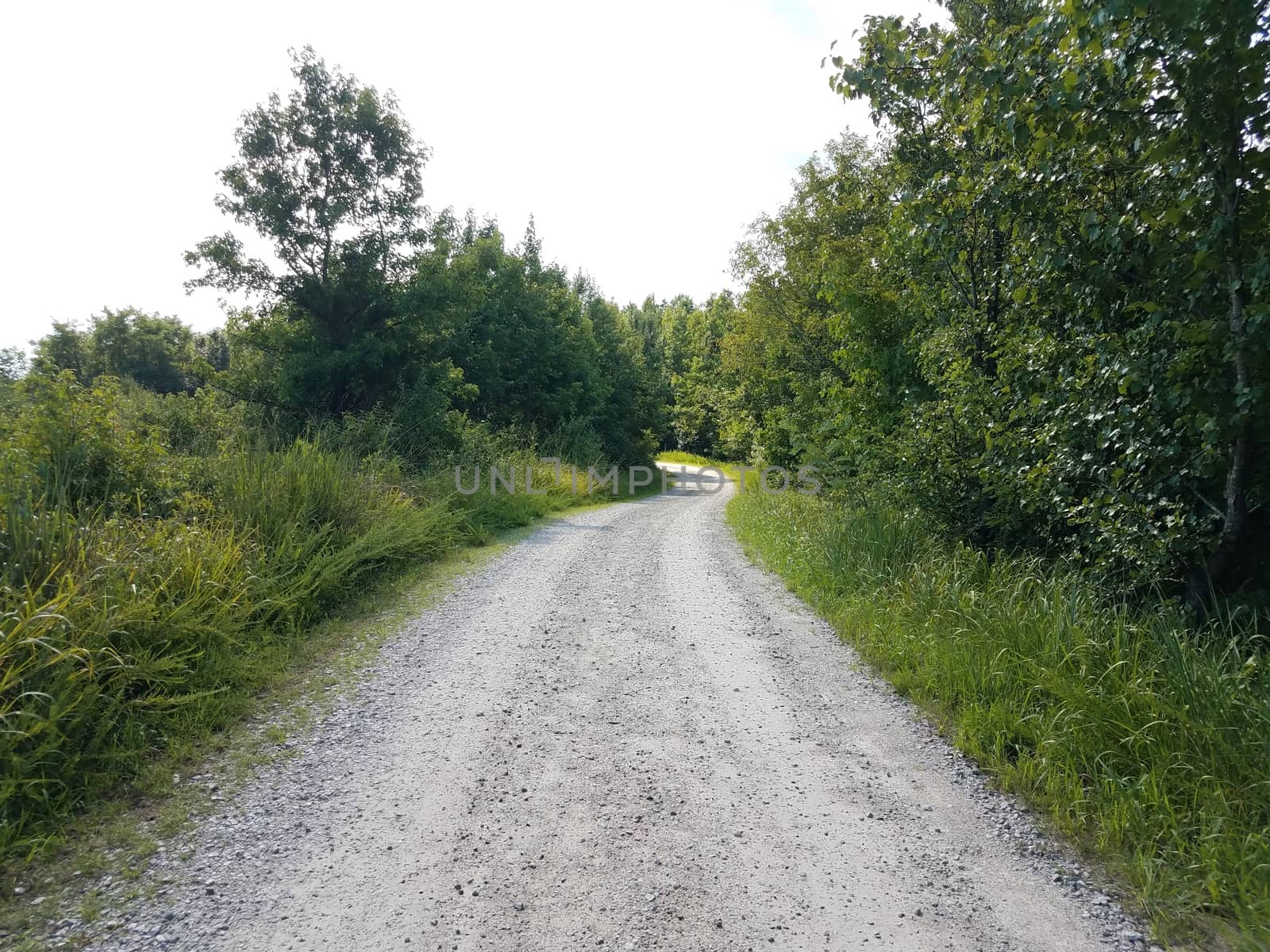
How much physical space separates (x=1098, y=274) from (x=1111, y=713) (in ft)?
8.78

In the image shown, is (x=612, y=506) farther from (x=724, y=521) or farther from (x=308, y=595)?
(x=308, y=595)

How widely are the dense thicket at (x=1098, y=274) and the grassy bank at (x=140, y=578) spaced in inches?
237

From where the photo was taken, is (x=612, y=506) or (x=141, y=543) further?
(x=612, y=506)

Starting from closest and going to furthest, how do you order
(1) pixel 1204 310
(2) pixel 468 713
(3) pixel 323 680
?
1. (1) pixel 1204 310
2. (2) pixel 468 713
3. (3) pixel 323 680

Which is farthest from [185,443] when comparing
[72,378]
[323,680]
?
[323,680]

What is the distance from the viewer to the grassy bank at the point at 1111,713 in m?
2.66

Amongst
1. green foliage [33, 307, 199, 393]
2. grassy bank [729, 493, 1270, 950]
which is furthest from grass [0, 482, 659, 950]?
green foliage [33, 307, 199, 393]

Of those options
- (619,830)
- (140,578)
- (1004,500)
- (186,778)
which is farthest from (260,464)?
(1004,500)

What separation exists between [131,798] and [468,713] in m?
1.76

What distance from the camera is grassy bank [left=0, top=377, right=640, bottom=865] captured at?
3408 millimetres

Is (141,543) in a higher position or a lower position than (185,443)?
lower

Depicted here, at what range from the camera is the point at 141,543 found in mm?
5008

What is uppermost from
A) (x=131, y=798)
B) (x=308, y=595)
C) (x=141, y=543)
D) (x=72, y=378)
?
(x=72, y=378)

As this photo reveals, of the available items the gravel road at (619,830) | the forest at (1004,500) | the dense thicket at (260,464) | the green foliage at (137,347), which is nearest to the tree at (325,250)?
the dense thicket at (260,464)
